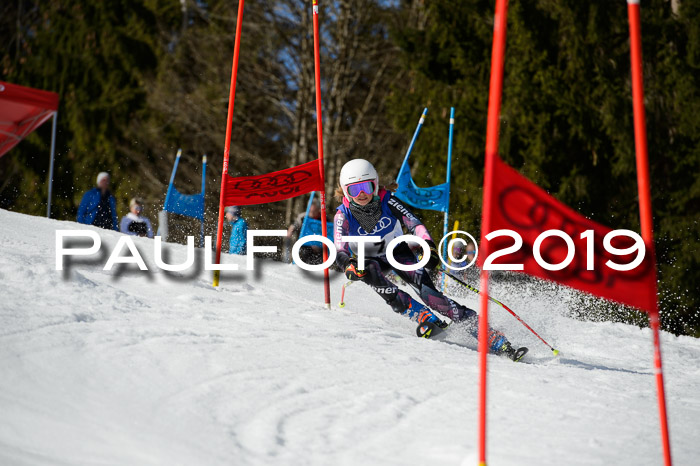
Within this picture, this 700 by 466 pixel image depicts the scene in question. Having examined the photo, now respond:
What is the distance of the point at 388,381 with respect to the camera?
13.0 feet

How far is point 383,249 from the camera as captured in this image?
6.09 meters

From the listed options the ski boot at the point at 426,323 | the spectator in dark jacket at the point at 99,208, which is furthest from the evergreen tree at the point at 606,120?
the ski boot at the point at 426,323

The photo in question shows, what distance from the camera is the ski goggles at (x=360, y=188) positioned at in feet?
19.5

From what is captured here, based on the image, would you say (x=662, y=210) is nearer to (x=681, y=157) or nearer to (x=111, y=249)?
(x=681, y=157)

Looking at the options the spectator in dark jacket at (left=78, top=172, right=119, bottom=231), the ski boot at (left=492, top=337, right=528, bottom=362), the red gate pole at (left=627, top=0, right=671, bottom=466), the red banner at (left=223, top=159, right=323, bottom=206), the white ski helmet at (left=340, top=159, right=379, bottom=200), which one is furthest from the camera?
the spectator in dark jacket at (left=78, top=172, right=119, bottom=231)

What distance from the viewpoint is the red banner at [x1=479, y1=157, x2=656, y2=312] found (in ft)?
9.16

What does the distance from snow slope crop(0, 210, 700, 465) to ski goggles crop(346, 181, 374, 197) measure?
41.9 inches

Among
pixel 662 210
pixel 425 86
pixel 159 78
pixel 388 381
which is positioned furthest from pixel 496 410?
pixel 159 78

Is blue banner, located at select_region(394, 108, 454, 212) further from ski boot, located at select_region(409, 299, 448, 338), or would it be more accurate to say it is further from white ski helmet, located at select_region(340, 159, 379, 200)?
ski boot, located at select_region(409, 299, 448, 338)

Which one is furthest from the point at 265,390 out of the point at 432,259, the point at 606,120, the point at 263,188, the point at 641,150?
the point at 606,120

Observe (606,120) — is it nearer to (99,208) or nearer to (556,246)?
(99,208)

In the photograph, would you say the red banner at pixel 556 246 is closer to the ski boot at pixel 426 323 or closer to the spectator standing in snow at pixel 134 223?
the ski boot at pixel 426 323

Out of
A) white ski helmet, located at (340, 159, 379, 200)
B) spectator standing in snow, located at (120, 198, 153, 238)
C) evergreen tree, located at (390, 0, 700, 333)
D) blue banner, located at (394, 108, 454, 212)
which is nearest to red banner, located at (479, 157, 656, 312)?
white ski helmet, located at (340, 159, 379, 200)

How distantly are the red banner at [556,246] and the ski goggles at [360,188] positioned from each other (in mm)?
3107
